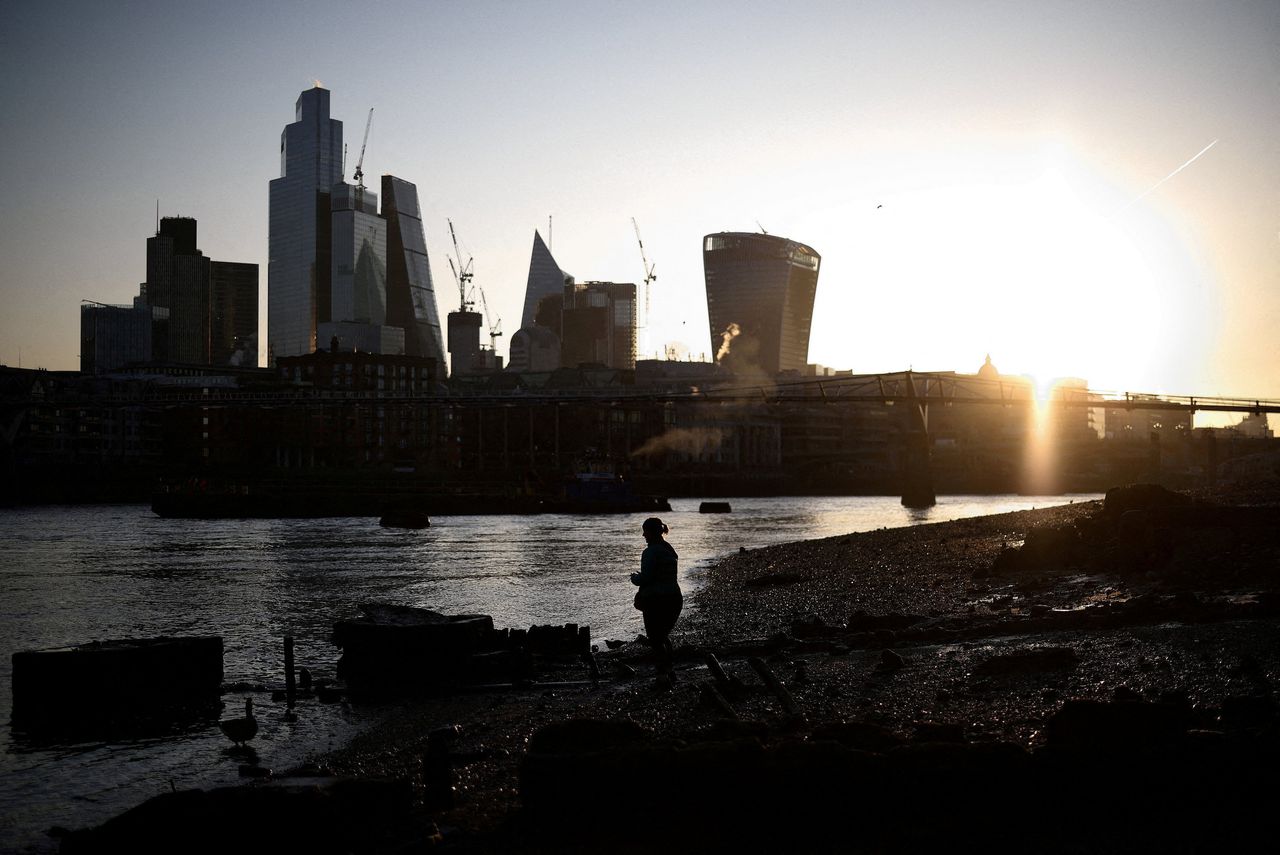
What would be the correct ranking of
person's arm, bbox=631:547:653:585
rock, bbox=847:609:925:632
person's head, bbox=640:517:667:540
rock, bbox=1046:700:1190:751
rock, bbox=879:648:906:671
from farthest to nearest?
rock, bbox=847:609:925:632 < person's arm, bbox=631:547:653:585 < person's head, bbox=640:517:667:540 < rock, bbox=879:648:906:671 < rock, bbox=1046:700:1190:751

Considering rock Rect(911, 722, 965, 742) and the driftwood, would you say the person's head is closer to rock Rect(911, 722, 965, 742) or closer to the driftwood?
the driftwood

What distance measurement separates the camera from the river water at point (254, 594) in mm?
13945

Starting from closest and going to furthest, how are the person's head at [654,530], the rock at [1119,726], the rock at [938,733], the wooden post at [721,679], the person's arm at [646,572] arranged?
the rock at [1119,726]
the rock at [938,733]
the wooden post at [721,679]
the person's head at [654,530]
the person's arm at [646,572]

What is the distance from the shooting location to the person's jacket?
55.8 ft

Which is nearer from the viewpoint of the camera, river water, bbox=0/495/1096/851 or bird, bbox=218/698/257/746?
river water, bbox=0/495/1096/851

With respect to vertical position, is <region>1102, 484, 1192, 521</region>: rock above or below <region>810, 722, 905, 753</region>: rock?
above

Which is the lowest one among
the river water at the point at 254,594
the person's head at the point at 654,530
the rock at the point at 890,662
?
the river water at the point at 254,594

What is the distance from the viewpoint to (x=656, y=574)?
56.0 feet

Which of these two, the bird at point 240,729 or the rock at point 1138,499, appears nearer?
the bird at point 240,729

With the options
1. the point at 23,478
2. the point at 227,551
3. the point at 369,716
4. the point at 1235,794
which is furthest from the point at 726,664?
the point at 23,478

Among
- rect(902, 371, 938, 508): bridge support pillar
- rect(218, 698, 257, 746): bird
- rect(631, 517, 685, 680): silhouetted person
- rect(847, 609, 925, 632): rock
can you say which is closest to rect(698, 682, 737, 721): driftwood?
rect(631, 517, 685, 680): silhouetted person

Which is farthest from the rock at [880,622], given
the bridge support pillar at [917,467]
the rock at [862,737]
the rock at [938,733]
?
the bridge support pillar at [917,467]

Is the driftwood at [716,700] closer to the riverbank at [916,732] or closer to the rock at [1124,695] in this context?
the riverbank at [916,732]

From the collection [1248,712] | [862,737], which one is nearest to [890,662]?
[1248,712]
